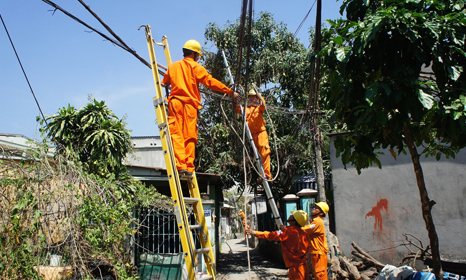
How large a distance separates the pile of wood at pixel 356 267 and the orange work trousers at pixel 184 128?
529 centimetres

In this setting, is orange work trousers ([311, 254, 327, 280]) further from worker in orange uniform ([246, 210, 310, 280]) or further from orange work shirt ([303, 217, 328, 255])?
worker in orange uniform ([246, 210, 310, 280])

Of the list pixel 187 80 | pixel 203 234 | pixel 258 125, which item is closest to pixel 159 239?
pixel 258 125

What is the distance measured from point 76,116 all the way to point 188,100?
178 inches

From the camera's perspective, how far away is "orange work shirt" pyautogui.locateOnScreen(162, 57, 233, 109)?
436cm

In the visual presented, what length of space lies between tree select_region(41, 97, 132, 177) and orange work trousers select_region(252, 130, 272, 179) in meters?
3.10

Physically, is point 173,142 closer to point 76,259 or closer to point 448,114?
point 76,259

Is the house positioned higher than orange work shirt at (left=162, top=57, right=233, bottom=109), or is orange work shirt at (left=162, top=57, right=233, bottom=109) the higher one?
orange work shirt at (left=162, top=57, right=233, bottom=109)

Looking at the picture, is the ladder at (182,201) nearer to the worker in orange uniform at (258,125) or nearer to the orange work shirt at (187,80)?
the orange work shirt at (187,80)

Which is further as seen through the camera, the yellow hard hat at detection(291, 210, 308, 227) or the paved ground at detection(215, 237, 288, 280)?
the paved ground at detection(215, 237, 288, 280)

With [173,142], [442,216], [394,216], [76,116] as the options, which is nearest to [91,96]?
[76,116]

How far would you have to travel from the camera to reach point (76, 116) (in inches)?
311

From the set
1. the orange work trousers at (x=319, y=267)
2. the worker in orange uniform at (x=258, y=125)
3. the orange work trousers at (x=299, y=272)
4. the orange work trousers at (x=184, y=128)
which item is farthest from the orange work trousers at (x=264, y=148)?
the orange work trousers at (x=184, y=128)

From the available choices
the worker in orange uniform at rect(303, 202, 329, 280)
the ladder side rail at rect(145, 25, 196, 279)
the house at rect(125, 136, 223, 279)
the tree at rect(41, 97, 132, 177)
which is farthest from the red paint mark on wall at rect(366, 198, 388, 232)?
the ladder side rail at rect(145, 25, 196, 279)

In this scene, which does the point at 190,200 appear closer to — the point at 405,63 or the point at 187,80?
the point at 187,80
